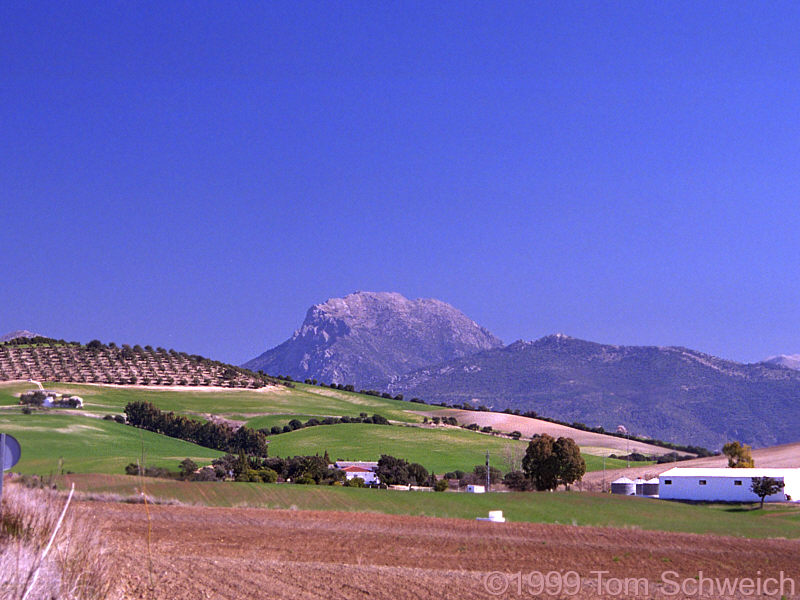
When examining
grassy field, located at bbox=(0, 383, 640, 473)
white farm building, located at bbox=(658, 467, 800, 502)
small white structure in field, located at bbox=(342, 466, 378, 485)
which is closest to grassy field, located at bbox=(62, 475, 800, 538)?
white farm building, located at bbox=(658, 467, 800, 502)

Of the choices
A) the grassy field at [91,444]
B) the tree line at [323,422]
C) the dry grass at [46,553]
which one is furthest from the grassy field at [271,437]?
the dry grass at [46,553]

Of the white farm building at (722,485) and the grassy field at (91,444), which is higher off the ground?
the grassy field at (91,444)

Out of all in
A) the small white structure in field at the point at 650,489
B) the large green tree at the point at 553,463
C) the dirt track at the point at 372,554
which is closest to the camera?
the dirt track at the point at 372,554

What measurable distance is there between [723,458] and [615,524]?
73.6m

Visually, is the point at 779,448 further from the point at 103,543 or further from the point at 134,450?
the point at 103,543

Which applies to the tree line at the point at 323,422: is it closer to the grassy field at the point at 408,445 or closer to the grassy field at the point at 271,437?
the grassy field at the point at 408,445

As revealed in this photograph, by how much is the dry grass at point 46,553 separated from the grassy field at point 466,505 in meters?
36.2

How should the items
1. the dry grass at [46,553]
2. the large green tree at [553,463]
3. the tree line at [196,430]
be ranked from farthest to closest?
the tree line at [196,430]
the large green tree at [553,463]
the dry grass at [46,553]

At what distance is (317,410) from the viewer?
142 m

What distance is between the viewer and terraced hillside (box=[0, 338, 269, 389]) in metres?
139

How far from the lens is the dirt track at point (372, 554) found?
16594mm

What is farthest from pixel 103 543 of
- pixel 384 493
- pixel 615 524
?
pixel 384 493

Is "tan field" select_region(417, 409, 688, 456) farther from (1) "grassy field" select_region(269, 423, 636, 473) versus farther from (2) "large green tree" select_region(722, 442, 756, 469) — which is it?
(2) "large green tree" select_region(722, 442, 756, 469)

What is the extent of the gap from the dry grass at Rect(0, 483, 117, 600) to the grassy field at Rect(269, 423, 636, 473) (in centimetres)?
8728
